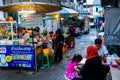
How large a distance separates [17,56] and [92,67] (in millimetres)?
8052

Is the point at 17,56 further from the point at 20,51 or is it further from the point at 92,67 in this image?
the point at 92,67

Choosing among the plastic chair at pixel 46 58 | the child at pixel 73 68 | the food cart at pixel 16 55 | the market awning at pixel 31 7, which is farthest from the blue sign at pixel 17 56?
the child at pixel 73 68

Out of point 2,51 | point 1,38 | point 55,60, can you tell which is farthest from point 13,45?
point 55,60

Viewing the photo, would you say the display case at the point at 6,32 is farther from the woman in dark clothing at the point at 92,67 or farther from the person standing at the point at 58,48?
the woman in dark clothing at the point at 92,67

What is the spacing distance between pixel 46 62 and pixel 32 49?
1616 millimetres

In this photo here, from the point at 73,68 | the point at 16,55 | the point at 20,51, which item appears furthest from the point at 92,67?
the point at 16,55

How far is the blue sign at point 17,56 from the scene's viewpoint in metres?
15.1

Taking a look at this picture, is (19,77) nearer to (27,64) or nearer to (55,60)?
(27,64)

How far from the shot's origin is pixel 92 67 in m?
7.86

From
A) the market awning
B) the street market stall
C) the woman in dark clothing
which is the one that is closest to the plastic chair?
the street market stall

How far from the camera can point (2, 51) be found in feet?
51.1

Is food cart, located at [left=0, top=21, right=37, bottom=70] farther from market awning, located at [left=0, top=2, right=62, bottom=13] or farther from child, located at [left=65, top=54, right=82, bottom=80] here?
child, located at [left=65, top=54, right=82, bottom=80]

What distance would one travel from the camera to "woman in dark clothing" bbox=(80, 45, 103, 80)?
786 centimetres

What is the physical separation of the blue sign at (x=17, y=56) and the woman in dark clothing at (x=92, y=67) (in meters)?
7.31
